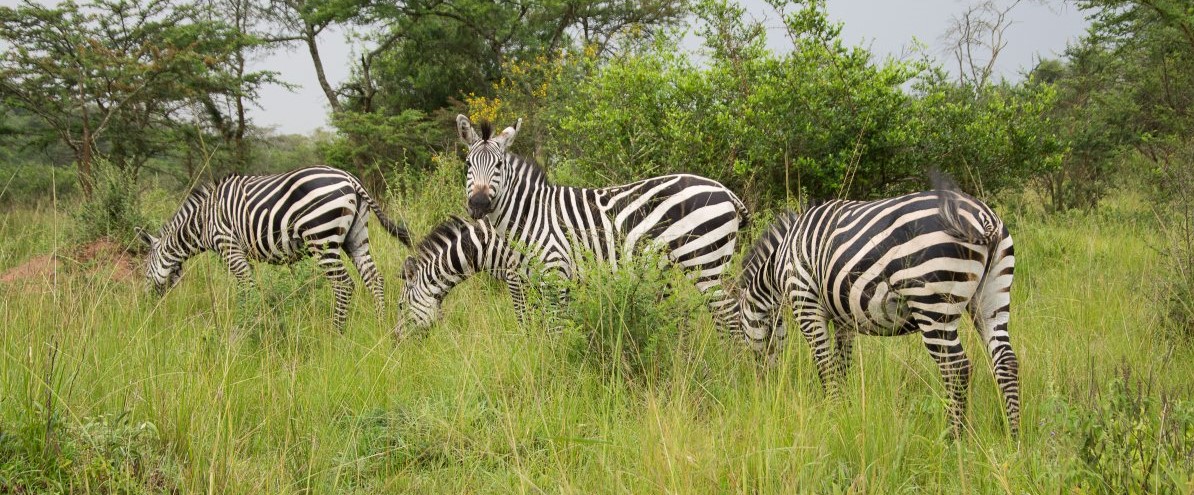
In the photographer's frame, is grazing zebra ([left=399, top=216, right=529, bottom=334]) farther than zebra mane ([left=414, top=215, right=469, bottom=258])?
No

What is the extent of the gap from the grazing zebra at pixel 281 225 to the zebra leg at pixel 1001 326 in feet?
14.4

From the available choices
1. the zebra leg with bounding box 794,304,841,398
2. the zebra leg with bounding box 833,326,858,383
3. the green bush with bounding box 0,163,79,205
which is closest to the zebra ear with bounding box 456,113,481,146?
the zebra leg with bounding box 794,304,841,398

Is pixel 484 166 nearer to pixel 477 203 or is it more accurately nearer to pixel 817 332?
pixel 477 203

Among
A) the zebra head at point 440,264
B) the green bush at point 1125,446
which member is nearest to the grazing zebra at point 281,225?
the zebra head at point 440,264

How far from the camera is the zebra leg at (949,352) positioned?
3170mm

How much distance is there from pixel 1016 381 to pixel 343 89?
85.4 ft

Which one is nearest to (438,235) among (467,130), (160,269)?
(467,130)

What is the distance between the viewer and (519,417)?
3.48 m

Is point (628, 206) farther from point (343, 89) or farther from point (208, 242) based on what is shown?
point (343, 89)

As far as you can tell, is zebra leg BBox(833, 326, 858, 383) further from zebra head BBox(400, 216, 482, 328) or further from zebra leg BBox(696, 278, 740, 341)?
zebra head BBox(400, 216, 482, 328)

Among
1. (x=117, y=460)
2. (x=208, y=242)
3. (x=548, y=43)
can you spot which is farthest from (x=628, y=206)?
(x=548, y=43)

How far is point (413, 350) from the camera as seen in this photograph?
189 inches

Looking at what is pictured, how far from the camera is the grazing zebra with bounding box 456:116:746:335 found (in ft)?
15.7

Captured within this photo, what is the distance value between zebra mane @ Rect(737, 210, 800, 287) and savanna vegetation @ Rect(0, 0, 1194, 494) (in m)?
0.45
